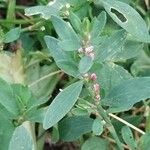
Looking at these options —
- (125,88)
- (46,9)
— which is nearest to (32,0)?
(46,9)

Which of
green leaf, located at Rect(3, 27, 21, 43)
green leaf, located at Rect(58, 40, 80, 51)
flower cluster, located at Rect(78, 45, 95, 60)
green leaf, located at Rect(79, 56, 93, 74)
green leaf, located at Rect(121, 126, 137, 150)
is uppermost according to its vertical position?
green leaf, located at Rect(58, 40, 80, 51)

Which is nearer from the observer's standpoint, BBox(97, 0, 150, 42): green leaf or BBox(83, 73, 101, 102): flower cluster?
BBox(83, 73, 101, 102): flower cluster

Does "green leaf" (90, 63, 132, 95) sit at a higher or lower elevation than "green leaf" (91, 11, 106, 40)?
lower

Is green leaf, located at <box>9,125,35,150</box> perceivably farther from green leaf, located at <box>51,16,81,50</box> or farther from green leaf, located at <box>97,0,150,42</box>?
green leaf, located at <box>97,0,150,42</box>

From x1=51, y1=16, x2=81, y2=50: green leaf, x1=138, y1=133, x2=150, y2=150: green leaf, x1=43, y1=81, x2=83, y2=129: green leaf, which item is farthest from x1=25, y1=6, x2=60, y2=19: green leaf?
x1=138, y1=133, x2=150, y2=150: green leaf

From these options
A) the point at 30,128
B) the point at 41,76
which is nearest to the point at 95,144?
the point at 30,128

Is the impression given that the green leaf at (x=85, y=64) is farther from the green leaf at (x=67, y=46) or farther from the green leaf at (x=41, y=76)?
the green leaf at (x=41, y=76)

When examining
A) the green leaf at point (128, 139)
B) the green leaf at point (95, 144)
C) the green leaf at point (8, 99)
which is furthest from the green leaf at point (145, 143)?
the green leaf at point (8, 99)

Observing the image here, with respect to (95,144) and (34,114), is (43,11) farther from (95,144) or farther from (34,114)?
(95,144)
